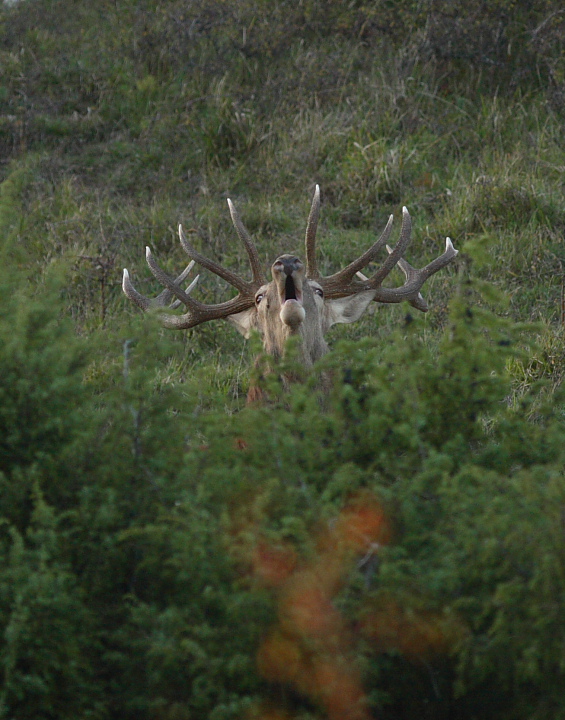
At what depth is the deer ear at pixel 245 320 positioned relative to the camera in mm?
7637

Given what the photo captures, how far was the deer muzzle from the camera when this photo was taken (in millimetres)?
6480

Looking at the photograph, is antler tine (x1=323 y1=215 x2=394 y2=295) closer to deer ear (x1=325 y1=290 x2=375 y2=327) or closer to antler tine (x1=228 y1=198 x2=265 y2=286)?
deer ear (x1=325 y1=290 x2=375 y2=327)

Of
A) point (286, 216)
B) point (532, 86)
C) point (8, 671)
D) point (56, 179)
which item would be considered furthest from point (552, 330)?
point (8, 671)

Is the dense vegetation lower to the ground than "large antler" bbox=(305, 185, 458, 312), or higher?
higher

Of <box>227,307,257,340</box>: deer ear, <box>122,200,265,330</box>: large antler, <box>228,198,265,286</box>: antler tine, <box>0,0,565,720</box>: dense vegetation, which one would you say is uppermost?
<box>0,0,565,720</box>: dense vegetation

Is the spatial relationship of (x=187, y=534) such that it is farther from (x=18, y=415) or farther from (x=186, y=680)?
(x=18, y=415)

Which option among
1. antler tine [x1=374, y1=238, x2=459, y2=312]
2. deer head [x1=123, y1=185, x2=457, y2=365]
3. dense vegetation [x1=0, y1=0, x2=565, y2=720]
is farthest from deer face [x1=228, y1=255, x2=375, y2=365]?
dense vegetation [x1=0, y1=0, x2=565, y2=720]

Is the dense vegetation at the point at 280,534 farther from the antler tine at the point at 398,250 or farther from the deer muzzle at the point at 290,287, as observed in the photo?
the antler tine at the point at 398,250

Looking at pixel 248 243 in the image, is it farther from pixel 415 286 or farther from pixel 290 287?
pixel 415 286

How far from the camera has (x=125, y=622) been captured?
411 centimetres

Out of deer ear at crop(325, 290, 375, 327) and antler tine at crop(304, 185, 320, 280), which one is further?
deer ear at crop(325, 290, 375, 327)

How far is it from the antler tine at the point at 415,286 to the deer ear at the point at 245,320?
806mm

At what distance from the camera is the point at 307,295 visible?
23.7 ft

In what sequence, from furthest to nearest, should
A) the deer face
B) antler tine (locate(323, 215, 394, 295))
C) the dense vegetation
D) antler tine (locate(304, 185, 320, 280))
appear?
antler tine (locate(323, 215, 394, 295))
antler tine (locate(304, 185, 320, 280))
the deer face
the dense vegetation
